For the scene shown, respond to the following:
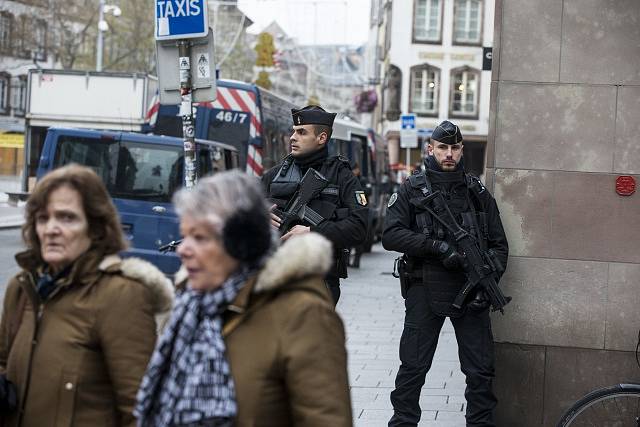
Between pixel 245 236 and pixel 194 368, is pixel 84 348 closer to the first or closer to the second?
pixel 194 368

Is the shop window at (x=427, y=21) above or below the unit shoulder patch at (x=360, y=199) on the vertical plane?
above

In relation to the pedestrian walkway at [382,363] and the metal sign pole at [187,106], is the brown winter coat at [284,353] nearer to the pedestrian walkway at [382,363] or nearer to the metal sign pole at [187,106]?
the pedestrian walkway at [382,363]

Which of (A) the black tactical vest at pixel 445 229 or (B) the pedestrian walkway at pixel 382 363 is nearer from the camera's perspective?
(A) the black tactical vest at pixel 445 229

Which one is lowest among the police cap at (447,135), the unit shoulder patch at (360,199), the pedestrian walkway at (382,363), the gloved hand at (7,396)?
the pedestrian walkway at (382,363)

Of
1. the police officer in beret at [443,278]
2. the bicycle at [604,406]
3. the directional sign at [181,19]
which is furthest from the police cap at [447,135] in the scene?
the directional sign at [181,19]

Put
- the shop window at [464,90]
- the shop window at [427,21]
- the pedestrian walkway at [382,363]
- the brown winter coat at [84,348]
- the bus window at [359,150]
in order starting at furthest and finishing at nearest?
the shop window at [464,90] → the shop window at [427,21] → the bus window at [359,150] → the pedestrian walkway at [382,363] → the brown winter coat at [84,348]

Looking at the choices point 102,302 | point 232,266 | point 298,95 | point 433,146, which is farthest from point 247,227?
point 298,95

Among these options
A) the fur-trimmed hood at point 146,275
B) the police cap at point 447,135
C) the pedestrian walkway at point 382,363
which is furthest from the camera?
the pedestrian walkway at point 382,363

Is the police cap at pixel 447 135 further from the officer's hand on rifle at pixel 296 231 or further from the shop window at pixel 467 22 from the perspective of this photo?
the shop window at pixel 467 22

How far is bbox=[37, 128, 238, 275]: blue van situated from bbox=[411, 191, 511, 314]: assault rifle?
8561mm

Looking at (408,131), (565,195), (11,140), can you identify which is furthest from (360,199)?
(11,140)

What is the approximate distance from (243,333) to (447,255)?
12.3ft

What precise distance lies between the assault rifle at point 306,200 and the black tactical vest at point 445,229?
51 cm

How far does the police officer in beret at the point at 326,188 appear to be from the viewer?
23.0 ft
